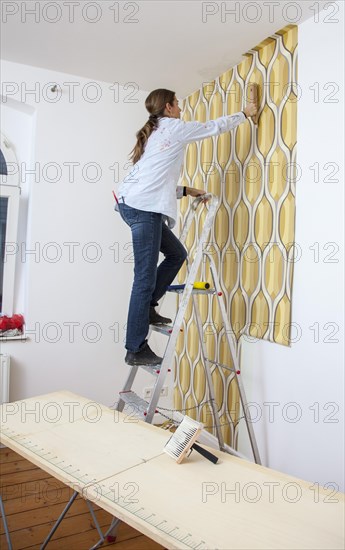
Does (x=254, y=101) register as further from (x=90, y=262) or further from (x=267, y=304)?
(x=90, y=262)

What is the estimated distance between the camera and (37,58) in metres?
2.89

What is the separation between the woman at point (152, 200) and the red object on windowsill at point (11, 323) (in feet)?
3.82

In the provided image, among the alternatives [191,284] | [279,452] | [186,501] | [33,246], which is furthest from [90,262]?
[186,501]

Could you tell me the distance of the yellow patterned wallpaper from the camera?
238cm

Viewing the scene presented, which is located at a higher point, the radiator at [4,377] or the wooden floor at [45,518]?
the radiator at [4,377]

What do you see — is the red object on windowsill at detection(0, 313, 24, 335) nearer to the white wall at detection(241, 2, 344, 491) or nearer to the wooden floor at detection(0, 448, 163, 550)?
the wooden floor at detection(0, 448, 163, 550)

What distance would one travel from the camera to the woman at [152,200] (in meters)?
2.23

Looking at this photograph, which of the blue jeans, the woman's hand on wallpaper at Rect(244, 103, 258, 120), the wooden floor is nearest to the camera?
the wooden floor

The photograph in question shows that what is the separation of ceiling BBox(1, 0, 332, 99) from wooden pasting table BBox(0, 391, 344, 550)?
2.00 meters

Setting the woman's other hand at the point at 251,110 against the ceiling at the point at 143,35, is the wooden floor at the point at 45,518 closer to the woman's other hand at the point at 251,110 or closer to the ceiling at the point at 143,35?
the woman's other hand at the point at 251,110

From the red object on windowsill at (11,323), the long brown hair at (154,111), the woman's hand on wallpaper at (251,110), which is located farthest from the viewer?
the red object on windowsill at (11,323)

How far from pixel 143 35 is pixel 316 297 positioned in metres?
1.72

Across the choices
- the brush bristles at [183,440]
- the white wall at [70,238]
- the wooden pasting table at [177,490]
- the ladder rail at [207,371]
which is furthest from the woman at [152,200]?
the white wall at [70,238]

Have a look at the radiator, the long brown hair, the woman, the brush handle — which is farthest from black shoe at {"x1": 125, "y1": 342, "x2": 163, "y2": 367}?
the radiator
